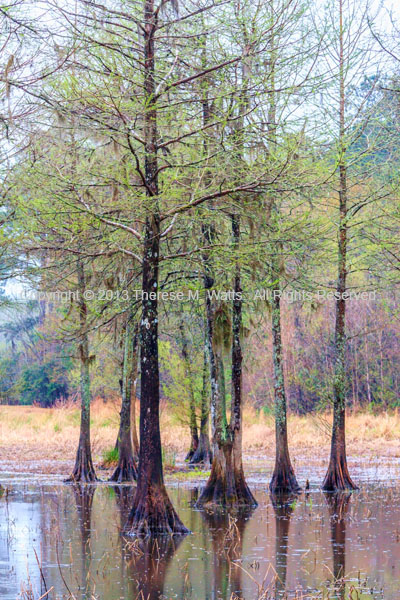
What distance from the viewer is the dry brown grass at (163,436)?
27688 mm

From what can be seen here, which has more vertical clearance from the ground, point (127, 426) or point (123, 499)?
point (127, 426)

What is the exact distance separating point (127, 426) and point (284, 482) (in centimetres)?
533

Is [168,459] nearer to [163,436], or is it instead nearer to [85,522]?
[163,436]

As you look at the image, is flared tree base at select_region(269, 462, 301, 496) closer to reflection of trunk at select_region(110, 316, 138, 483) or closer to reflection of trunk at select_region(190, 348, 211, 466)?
reflection of trunk at select_region(110, 316, 138, 483)

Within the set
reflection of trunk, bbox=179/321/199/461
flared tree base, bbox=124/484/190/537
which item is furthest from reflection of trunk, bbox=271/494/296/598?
reflection of trunk, bbox=179/321/199/461

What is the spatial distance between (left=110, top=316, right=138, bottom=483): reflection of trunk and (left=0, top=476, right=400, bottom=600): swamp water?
3614mm

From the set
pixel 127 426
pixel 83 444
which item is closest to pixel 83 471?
pixel 83 444

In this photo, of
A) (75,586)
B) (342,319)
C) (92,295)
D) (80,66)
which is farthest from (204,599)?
(342,319)

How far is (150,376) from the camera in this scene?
43.9 feet

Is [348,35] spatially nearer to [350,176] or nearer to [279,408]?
[350,176]

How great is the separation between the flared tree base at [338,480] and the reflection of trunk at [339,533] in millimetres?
349

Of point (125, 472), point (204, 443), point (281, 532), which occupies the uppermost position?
point (204, 443)

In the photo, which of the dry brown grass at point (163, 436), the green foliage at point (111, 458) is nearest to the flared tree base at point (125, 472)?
the dry brown grass at point (163, 436)

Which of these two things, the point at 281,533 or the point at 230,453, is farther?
the point at 230,453
